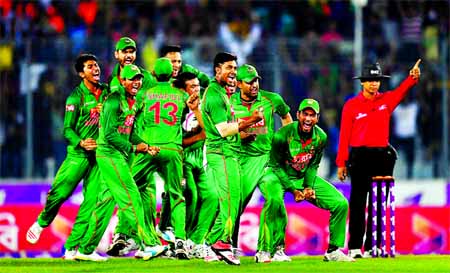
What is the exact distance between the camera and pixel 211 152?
1523cm

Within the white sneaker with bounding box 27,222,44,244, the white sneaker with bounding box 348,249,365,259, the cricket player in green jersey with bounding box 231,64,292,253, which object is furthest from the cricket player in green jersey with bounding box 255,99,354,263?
the white sneaker with bounding box 27,222,44,244

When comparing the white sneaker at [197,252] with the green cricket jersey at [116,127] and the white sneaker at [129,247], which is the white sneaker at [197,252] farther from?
the green cricket jersey at [116,127]

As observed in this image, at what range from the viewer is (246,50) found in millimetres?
24188

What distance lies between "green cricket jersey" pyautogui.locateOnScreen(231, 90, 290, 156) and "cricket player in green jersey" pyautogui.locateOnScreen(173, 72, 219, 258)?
1.69 feet

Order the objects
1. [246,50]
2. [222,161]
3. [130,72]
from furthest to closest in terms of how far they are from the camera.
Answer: [246,50], [130,72], [222,161]

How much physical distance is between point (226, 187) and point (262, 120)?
123 centimetres

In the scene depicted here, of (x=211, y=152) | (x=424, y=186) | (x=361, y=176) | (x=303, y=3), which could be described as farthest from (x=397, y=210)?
(x=303, y=3)

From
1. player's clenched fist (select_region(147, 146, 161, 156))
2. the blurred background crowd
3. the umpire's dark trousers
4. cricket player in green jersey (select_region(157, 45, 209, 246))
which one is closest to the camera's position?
player's clenched fist (select_region(147, 146, 161, 156))

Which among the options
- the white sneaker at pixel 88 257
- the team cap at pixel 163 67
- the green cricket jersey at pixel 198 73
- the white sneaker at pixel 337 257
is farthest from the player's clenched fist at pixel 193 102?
the white sneaker at pixel 337 257

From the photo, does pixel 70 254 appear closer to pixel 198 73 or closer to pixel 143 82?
pixel 143 82

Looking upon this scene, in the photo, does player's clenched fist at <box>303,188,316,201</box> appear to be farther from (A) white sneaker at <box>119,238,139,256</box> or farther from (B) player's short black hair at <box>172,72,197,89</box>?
(A) white sneaker at <box>119,238,139,256</box>

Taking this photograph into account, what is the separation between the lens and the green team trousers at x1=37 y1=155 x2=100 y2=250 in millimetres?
16047

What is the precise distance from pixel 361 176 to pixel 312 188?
771 millimetres

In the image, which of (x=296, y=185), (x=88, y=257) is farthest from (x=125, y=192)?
(x=296, y=185)
